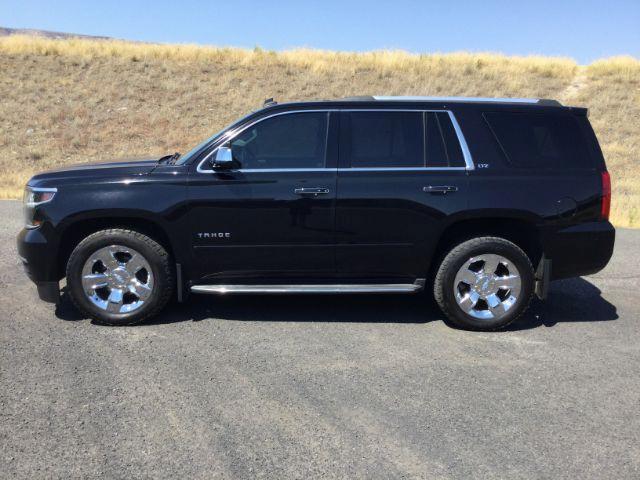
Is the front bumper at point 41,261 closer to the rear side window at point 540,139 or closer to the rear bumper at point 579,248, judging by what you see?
the rear side window at point 540,139

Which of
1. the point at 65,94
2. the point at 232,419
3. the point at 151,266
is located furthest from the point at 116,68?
the point at 232,419

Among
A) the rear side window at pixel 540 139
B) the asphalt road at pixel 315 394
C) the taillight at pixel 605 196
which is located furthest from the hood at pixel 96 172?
the taillight at pixel 605 196

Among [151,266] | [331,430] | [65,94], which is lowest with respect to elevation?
[331,430]

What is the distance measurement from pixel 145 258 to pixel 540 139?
3.64 metres

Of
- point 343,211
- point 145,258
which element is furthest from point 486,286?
point 145,258

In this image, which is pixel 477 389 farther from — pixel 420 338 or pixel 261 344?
pixel 261 344

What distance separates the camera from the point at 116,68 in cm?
2872

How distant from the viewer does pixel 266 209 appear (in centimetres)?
503

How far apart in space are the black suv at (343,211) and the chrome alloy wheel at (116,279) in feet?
0.04

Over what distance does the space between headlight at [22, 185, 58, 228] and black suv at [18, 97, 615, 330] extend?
14mm

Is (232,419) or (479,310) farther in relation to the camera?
(479,310)

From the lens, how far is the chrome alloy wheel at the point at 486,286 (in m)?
5.21

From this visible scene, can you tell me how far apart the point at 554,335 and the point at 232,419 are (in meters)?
3.05

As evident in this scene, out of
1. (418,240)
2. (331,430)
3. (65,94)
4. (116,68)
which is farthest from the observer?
(116,68)
